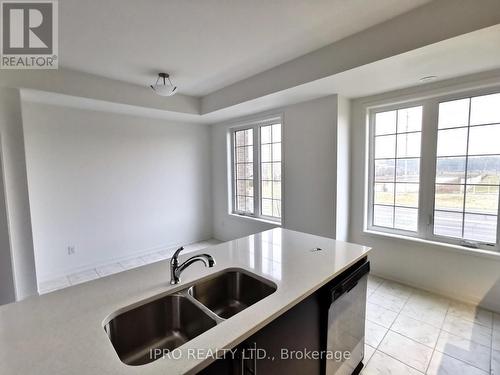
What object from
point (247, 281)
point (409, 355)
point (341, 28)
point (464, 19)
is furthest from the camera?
point (341, 28)

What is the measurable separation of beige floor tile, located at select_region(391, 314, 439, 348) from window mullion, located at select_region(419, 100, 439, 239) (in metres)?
1.09

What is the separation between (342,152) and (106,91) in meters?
3.20

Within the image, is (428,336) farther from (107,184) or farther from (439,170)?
(107,184)

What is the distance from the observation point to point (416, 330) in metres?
2.18

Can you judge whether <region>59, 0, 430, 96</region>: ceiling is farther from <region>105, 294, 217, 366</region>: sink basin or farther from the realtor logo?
<region>105, 294, 217, 366</region>: sink basin

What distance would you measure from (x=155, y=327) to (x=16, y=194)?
267 centimetres

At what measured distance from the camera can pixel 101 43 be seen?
2256mm

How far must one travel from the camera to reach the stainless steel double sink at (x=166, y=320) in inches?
42.5

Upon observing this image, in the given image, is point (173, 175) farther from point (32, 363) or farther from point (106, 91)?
point (32, 363)

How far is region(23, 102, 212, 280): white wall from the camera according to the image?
3236mm

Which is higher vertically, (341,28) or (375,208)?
(341,28)

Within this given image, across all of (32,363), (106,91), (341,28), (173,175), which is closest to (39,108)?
(106,91)

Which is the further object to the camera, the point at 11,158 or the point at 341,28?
the point at 11,158

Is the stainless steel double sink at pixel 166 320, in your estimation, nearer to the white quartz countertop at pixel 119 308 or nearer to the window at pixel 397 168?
the white quartz countertop at pixel 119 308
